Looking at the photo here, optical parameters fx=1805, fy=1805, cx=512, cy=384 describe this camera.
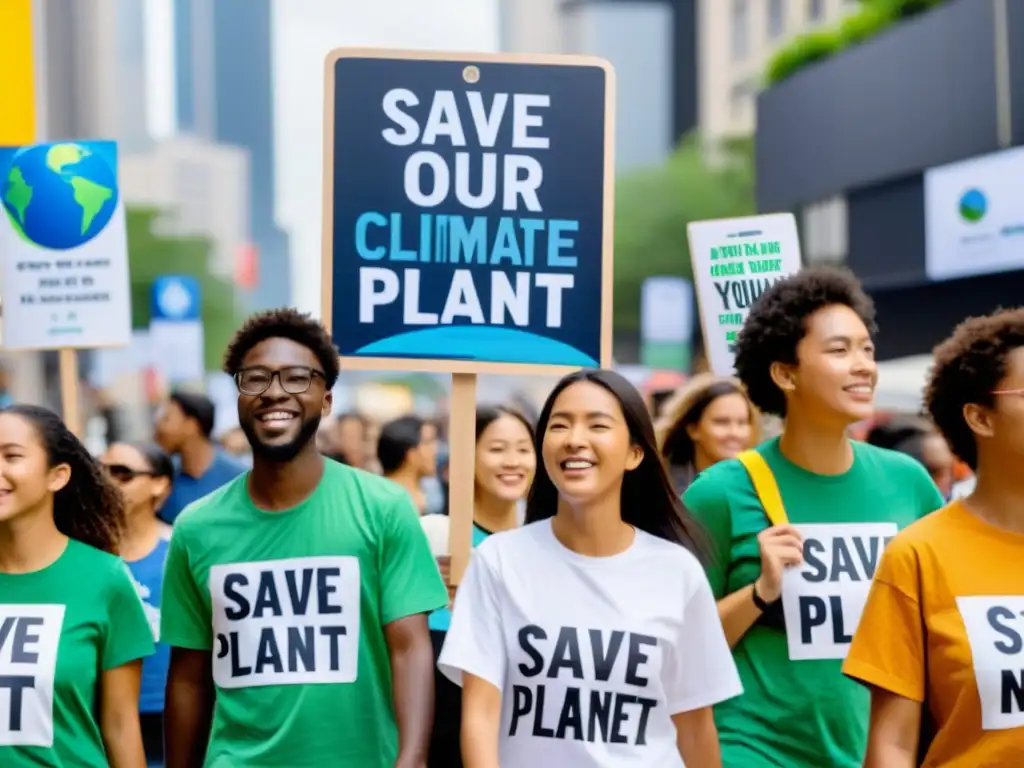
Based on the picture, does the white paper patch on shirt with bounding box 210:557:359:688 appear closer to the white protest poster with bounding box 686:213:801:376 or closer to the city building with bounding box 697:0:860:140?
the white protest poster with bounding box 686:213:801:376

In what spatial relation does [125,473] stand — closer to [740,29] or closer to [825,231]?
[825,231]

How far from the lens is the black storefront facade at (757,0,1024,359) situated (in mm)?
22109

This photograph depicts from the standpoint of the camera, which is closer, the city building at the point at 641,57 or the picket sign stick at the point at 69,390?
the picket sign stick at the point at 69,390

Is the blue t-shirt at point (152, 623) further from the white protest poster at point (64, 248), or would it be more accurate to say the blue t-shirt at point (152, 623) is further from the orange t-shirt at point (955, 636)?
the orange t-shirt at point (955, 636)

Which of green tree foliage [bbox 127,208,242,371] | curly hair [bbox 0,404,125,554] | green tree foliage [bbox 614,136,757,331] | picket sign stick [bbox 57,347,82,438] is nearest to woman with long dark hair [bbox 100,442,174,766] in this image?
picket sign stick [bbox 57,347,82,438]

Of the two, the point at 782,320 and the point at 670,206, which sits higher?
the point at 670,206

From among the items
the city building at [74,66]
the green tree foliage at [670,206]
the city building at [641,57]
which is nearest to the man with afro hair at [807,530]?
the city building at [74,66]

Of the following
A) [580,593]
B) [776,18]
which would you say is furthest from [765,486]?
[776,18]

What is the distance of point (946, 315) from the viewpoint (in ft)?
80.1

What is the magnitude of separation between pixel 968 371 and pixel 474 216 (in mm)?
2028

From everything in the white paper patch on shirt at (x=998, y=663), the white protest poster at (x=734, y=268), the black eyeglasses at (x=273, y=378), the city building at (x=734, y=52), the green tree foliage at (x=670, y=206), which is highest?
the city building at (x=734, y=52)

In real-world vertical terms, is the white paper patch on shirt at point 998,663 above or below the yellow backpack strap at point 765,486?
below

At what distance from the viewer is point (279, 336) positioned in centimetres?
482

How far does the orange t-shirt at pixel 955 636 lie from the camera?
3840 millimetres
